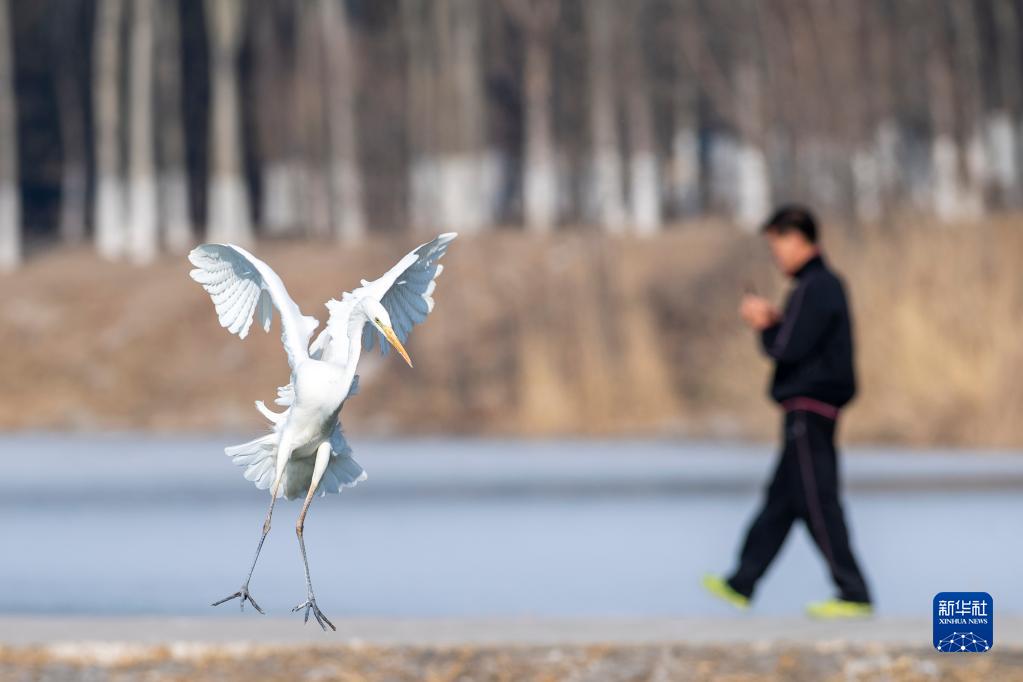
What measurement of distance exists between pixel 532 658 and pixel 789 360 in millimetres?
2096

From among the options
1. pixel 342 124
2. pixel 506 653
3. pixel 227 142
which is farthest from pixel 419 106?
pixel 506 653

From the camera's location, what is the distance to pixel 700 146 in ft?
161

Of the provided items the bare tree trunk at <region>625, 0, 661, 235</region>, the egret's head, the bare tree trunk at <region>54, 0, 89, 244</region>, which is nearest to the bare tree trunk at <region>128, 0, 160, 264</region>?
the bare tree trunk at <region>54, 0, 89, 244</region>

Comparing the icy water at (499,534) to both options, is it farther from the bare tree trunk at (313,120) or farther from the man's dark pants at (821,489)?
the bare tree trunk at (313,120)

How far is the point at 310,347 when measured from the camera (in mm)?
4434

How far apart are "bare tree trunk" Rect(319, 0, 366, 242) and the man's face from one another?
30.4 metres

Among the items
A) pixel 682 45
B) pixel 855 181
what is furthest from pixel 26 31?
pixel 855 181

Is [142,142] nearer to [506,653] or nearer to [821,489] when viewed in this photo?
[821,489]

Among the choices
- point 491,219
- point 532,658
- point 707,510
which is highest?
point 491,219

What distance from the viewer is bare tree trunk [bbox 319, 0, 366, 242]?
39625 mm

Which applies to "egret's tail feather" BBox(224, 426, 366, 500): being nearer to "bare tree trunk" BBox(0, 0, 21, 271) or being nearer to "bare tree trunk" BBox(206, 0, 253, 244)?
"bare tree trunk" BBox(206, 0, 253, 244)

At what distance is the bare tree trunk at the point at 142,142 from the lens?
3938 cm

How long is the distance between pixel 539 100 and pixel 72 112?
40.9 feet

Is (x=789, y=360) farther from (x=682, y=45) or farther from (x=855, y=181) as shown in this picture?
(x=682, y=45)
